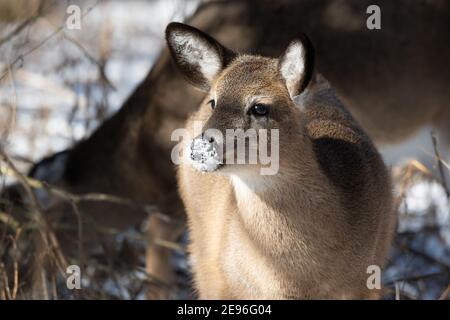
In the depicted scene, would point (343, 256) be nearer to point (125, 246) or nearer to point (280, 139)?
point (280, 139)

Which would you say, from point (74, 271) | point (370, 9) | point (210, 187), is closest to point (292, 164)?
point (210, 187)

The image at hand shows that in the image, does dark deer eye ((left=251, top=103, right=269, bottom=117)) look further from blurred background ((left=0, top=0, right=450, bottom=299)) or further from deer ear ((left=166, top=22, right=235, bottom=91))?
blurred background ((left=0, top=0, right=450, bottom=299))

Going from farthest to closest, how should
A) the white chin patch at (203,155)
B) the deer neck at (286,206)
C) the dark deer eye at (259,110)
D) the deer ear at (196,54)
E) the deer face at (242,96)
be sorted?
the deer ear at (196,54)
the deer neck at (286,206)
the dark deer eye at (259,110)
the deer face at (242,96)
the white chin patch at (203,155)

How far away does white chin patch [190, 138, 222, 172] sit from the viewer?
10.4 ft

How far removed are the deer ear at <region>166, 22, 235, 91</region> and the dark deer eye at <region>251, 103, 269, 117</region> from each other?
441 mm

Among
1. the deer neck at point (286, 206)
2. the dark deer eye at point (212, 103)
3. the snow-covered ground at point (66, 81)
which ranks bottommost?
the deer neck at point (286, 206)

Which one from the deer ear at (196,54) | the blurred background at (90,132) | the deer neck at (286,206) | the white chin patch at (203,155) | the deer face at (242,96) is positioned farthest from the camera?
the blurred background at (90,132)

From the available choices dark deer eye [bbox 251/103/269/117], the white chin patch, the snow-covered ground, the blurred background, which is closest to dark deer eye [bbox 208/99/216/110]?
dark deer eye [bbox 251/103/269/117]

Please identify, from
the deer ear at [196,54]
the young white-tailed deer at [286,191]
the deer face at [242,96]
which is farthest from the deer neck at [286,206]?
the deer ear at [196,54]

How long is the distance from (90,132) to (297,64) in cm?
342

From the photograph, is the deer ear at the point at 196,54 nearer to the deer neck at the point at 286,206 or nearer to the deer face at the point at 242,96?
the deer face at the point at 242,96

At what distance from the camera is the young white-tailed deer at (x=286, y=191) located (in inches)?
137

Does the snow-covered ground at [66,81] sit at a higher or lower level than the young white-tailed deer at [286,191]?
higher

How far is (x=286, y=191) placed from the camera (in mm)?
3586
